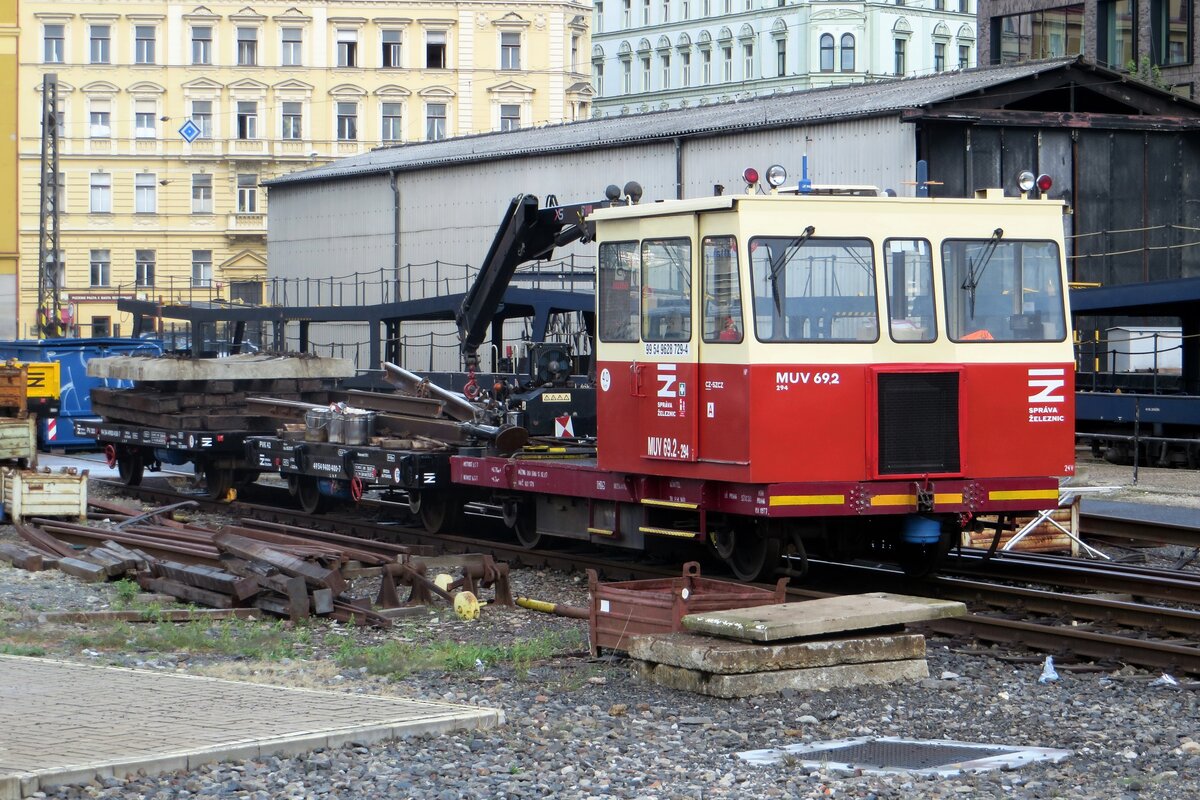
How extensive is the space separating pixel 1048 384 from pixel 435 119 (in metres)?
65.8

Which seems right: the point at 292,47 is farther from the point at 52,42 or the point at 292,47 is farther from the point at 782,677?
the point at 782,677

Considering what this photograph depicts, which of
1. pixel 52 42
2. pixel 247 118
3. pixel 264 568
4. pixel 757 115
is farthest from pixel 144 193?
pixel 264 568

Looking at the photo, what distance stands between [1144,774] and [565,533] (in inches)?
319

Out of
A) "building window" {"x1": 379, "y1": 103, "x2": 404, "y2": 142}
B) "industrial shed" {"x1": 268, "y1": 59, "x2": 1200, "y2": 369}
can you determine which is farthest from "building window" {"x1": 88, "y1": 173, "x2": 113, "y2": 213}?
"industrial shed" {"x1": 268, "y1": 59, "x2": 1200, "y2": 369}

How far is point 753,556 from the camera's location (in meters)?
13.3

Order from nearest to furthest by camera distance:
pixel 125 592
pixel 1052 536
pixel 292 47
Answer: pixel 125 592, pixel 1052 536, pixel 292 47

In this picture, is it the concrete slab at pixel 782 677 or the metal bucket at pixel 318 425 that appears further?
the metal bucket at pixel 318 425

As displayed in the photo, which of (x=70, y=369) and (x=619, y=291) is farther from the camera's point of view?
(x=70, y=369)

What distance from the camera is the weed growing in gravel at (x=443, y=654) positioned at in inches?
401

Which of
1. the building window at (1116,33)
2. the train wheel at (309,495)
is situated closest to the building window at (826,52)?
the building window at (1116,33)

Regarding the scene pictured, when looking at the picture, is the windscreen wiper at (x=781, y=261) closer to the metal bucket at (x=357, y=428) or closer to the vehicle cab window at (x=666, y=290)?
the vehicle cab window at (x=666, y=290)

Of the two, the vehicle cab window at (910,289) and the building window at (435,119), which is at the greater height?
the building window at (435,119)

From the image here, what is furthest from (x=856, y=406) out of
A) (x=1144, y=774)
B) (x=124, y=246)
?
(x=124, y=246)

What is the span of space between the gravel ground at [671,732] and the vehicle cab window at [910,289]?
8.16 ft
